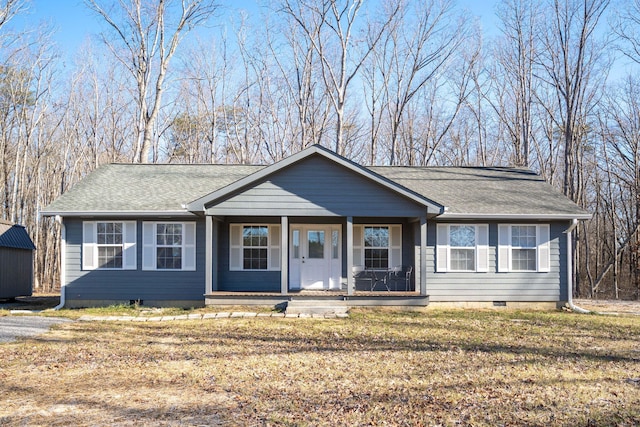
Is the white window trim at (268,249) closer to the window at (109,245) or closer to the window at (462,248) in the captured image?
the window at (109,245)

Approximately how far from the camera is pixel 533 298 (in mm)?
15312

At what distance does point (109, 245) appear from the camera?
49.5 feet

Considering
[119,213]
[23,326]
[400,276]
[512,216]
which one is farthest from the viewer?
[400,276]

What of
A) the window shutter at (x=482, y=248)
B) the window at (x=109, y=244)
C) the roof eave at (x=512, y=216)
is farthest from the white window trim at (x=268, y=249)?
the window shutter at (x=482, y=248)

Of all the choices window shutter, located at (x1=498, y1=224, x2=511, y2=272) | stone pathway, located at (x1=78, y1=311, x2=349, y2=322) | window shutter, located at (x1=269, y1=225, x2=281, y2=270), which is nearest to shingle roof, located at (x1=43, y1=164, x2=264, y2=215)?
window shutter, located at (x1=269, y1=225, x2=281, y2=270)

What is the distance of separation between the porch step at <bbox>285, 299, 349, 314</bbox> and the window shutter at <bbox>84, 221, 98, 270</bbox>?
5582mm

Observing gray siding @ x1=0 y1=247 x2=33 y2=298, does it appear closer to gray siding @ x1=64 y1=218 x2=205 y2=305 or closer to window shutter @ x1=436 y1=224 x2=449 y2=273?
gray siding @ x1=64 y1=218 x2=205 y2=305

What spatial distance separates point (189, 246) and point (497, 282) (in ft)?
28.0

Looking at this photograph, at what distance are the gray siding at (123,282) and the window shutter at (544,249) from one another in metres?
9.28

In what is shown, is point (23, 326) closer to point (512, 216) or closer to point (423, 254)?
point (423, 254)

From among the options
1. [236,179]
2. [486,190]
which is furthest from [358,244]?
[236,179]

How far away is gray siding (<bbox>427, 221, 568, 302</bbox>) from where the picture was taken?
1518 centimetres

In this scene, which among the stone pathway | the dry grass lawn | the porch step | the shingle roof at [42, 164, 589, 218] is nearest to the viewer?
the dry grass lawn

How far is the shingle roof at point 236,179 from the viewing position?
1491 cm
